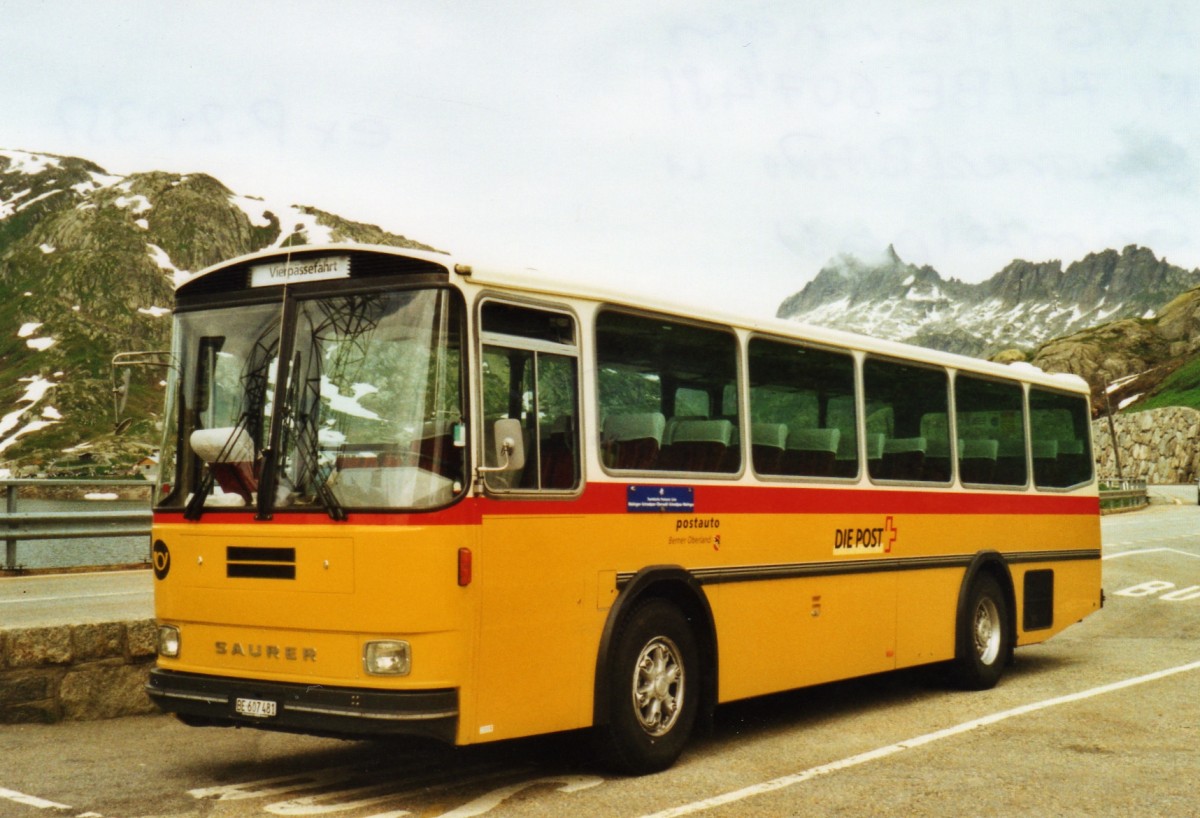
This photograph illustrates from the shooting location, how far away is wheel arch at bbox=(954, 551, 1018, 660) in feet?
37.4

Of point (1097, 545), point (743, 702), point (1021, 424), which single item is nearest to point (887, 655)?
point (743, 702)

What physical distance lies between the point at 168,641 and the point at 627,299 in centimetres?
317

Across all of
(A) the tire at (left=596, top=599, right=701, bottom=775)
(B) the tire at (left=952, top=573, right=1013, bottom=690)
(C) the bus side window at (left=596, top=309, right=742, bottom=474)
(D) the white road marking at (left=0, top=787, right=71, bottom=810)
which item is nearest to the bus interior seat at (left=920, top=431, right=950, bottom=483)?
(B) the tire at (left=952, top=573, right=1013, bottom=690)

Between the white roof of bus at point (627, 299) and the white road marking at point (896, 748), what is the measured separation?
276 cm

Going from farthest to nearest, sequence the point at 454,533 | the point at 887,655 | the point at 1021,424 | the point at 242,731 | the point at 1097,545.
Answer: the point at 1097,545 → the point at 1021,424 → the point at 887,655 → the point at 242,731 → the point at 454,533

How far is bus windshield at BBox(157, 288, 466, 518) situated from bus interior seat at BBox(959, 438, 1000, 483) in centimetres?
619

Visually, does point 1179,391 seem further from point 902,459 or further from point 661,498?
point 661,498

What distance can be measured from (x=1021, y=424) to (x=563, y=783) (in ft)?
22.8

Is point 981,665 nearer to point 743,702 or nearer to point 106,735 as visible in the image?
point 743,702

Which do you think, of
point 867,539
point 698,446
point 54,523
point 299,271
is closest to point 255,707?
point 299,271

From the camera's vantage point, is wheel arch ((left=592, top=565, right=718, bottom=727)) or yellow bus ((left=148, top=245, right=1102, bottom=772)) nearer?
yellow bus ((left=148, top=245, right=1102, bottom=772))

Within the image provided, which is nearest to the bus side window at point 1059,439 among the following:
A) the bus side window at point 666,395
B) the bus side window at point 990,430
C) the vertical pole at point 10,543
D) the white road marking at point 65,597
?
the bus side window at point 990,430

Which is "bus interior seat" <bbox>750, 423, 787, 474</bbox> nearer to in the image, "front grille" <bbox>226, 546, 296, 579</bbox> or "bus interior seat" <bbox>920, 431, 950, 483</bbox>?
"bus interior seat" <bbox>920, 431, 950, 483</bbox>

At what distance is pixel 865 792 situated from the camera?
709 centimetres
